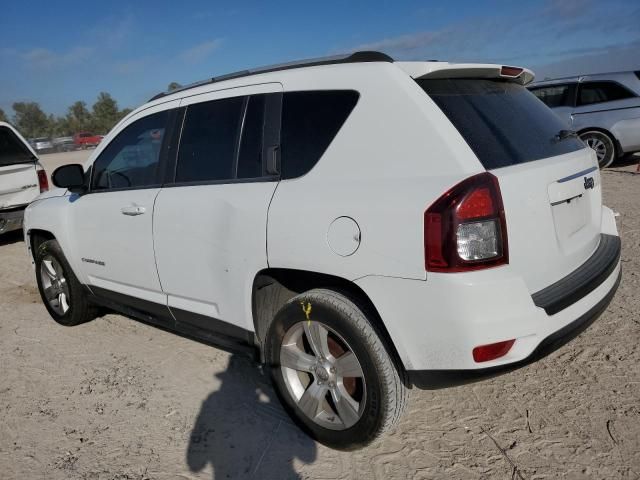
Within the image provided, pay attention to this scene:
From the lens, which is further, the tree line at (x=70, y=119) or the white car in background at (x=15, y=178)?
the tree line at (x=70, y=119)

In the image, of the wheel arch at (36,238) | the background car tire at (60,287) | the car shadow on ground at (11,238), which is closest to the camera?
the background car tire at (60,287)

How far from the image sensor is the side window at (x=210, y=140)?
9.37ft

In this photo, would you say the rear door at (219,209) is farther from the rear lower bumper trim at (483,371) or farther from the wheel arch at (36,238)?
the wheel arch at (36,238)

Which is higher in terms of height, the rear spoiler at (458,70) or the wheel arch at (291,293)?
the rear spoiler at (458,70)

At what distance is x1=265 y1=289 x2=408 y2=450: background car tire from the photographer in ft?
7.34

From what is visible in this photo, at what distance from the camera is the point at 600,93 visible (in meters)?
9.62

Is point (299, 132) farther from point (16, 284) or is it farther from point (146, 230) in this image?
point (16, 284)

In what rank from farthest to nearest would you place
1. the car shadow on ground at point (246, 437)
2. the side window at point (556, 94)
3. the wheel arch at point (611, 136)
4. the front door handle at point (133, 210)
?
the side window at point (556, 94) < the wheel arch at point (611, 136) < the front door handle at point (133, 210) < the car shadow on ground at point (246, 437)

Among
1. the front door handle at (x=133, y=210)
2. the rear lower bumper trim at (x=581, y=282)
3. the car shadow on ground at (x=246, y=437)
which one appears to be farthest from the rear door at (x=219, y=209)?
the rear lower bumper trim at (x=581, y=282)

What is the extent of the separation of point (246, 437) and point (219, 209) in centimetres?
123

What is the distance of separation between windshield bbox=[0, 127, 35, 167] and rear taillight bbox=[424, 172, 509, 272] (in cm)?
712

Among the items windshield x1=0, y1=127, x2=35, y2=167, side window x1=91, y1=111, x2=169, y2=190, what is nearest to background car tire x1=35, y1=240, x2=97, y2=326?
side window x1=91, y1=111, x2=169, y2=190

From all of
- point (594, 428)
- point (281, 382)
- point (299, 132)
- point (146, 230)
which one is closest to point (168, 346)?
point (146, 230)

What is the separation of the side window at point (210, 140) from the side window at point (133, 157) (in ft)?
0.83
